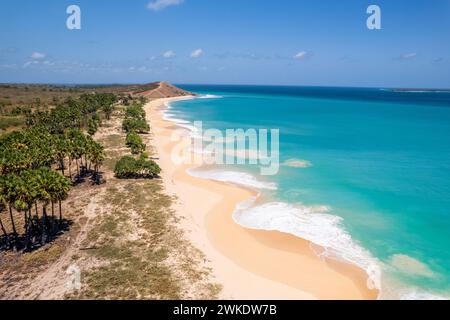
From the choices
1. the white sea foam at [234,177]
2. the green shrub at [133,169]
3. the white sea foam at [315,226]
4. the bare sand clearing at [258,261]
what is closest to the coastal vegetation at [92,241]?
the bare sand clearing at [258,261]

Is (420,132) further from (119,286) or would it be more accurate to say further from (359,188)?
(119,286)

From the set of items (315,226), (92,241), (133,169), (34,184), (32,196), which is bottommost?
(315,226)

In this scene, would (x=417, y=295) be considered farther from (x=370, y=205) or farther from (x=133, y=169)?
(x=133, y=169)

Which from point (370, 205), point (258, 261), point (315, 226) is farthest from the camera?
point (370, 205)

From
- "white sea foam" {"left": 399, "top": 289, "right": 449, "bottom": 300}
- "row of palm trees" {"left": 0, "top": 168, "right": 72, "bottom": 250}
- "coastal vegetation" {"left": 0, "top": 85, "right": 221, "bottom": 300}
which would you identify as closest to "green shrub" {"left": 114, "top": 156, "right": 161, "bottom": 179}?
"coastal vegetation" {"left": 0, "top": 85, "right": 221, "bottom": 300}

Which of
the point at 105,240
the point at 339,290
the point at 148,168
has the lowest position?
the point at 339,290

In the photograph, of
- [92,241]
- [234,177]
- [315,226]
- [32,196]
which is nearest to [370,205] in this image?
[315,226]
